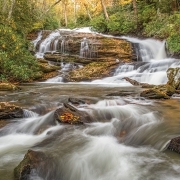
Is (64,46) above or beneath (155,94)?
above

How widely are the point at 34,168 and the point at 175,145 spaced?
2.44 m

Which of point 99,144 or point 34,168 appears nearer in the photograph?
point 34,168

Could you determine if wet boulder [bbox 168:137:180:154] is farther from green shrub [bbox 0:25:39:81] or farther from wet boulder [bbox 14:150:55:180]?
green shrub [bbox 0:25:39:81]

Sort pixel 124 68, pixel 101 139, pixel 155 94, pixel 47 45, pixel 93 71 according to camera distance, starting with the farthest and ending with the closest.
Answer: pixel 47 45, pixel 93 71, pixel 124 68, pixel 155 94, pixel 101 139

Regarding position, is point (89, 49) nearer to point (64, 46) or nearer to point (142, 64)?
A: point (64, 46)

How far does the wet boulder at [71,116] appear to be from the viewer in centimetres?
569

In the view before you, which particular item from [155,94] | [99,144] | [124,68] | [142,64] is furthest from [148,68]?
[99,144]

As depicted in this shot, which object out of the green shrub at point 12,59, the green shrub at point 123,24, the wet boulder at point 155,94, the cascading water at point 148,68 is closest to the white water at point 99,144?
the wet boulder at point 155,94

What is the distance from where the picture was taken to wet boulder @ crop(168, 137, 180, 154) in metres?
4.21

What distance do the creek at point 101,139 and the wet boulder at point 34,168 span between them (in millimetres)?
18

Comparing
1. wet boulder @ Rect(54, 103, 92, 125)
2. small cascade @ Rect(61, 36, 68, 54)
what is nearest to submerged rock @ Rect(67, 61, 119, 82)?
small cascade @ Rect(61, 36, 68, 54)

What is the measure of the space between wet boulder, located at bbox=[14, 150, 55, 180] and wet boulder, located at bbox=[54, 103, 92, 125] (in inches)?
84.1

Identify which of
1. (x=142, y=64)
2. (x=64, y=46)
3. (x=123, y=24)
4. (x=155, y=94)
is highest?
(x=123, y=24)

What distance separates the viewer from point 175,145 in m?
4.29
